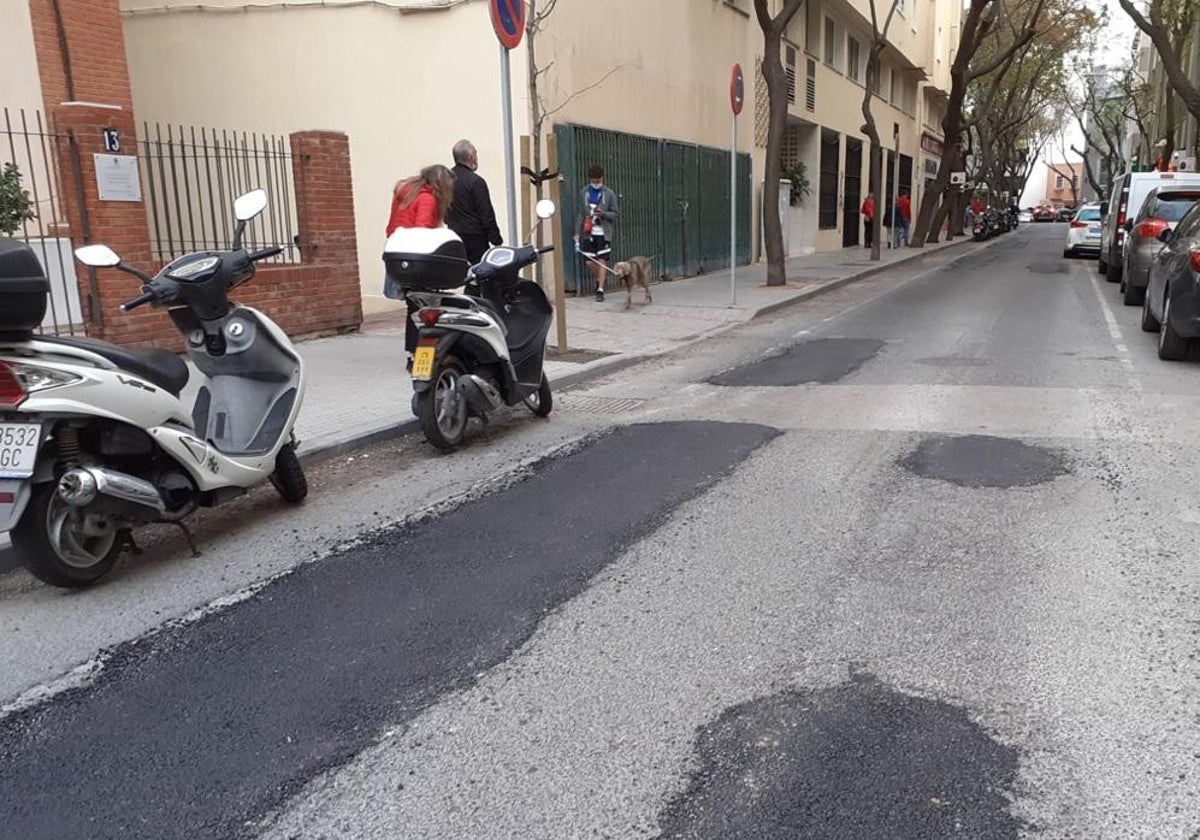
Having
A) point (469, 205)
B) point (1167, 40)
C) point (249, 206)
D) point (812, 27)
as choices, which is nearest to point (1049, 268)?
point (1167, 40)

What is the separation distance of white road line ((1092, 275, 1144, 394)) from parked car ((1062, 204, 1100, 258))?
1122 cm

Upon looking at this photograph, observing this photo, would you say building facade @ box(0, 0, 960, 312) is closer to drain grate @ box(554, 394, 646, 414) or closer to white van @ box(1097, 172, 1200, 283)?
drain grate @ box(554, 394, 646, 414)

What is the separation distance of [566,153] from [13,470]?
11.6m

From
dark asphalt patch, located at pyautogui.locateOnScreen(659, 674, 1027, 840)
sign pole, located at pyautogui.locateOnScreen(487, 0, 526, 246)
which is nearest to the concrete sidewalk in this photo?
sign pole, located at pyautogui.locateOnScreen(487, 0, 526, 246)

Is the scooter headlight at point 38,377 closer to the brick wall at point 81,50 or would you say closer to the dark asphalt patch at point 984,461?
the dark asphalt patch at point 984,461

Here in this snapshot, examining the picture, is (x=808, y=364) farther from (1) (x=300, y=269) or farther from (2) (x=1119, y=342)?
(1) (x=300, y=269)

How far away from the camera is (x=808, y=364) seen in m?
9.57

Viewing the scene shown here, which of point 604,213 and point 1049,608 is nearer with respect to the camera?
point 1049,608

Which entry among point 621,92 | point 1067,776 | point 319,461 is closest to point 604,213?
point 621,92

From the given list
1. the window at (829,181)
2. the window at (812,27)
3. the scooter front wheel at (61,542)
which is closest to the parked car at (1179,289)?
the scooter front wheel at (61,542)

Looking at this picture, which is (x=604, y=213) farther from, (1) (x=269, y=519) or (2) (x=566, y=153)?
(1) (x=269, y=519)

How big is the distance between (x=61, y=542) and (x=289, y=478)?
135 centimetres

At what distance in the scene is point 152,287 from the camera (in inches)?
180

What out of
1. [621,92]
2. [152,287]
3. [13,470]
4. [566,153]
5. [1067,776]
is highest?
[621,92]
